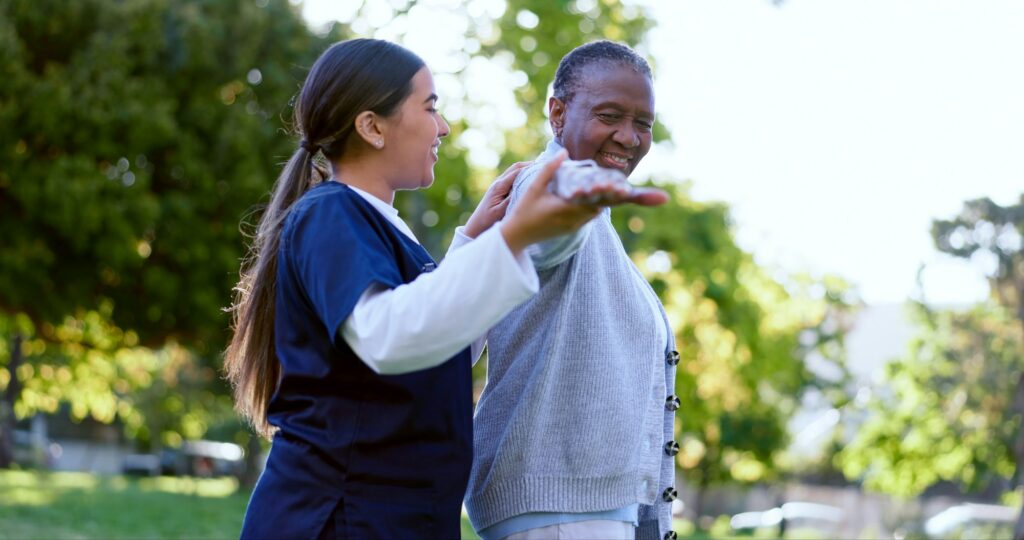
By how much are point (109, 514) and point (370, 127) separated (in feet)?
43.6

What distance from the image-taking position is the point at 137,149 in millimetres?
16656

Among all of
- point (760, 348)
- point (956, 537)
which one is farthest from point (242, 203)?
point (956, 537)

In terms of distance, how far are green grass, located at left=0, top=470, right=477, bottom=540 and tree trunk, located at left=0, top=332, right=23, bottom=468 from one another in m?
11.2

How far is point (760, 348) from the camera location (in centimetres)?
2348

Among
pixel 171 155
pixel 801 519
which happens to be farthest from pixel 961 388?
pixel 171 155

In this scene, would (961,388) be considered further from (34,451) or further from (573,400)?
(34,451)

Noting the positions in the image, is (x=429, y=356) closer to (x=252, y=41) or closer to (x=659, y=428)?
(x=659, y=428)

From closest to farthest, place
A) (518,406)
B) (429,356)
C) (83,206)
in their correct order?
(429,356), (518,406), (83,206)

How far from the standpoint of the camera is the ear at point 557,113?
2.99 m

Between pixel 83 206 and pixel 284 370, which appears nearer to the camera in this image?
pixel 284 370

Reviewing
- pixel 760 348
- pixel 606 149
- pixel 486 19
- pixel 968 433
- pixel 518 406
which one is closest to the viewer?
pixel 518 406

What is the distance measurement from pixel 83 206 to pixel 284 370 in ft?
48.0

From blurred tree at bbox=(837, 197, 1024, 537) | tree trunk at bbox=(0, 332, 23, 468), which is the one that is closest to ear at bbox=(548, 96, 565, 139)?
blurred tree at bbox=(837, 197, 1024, 537)

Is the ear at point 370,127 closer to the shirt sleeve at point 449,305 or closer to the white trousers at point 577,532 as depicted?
the shirt sleeve at point 449,305
